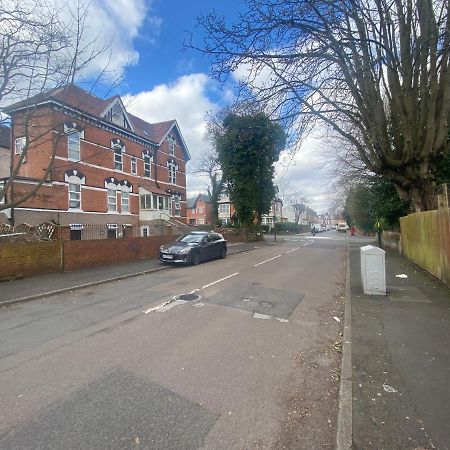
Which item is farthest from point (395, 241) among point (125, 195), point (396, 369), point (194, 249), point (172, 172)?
point (172, 172)

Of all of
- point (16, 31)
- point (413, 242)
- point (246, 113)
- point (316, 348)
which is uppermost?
point (16, 31)

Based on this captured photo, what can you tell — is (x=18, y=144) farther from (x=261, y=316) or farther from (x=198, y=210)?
(x=198, y=210)

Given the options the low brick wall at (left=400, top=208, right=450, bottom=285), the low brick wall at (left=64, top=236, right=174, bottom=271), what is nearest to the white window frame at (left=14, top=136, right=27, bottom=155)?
the low brick wall at (left=64, top=236, right=174, bottom=271)

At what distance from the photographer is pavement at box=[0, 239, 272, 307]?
9430mm

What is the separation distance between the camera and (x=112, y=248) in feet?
52.2

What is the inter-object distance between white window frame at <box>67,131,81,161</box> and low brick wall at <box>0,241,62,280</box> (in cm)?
1184

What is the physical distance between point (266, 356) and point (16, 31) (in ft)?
37.5

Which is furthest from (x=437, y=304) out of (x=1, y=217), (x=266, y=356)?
(x=1, y=217)

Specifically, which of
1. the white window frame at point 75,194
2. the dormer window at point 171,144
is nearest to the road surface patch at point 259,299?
the white window frame at point 75,194

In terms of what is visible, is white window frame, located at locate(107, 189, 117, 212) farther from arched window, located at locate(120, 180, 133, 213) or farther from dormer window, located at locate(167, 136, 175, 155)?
dormer window, located at locate(167, 136, 175, 155)

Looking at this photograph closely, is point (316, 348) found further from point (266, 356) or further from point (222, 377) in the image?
point (222, 377)

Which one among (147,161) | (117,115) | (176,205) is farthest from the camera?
(176,205)

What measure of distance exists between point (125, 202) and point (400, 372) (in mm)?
26670

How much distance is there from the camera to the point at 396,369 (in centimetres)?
417
